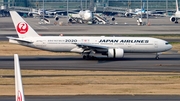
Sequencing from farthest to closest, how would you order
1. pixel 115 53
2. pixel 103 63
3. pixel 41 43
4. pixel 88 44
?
1. pixel 88 44
2. pixel 41 43
3. pixel 115 53
4. pixel 103 63

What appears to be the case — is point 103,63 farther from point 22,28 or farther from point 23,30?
point 22,28

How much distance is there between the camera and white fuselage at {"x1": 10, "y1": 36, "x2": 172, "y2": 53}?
177 feet

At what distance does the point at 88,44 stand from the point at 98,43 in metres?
1.29

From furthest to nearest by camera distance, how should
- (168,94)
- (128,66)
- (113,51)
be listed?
(113,51) → (128,66) → (168,94)

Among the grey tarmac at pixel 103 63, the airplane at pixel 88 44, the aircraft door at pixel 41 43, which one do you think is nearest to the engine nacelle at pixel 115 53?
the airplane at pixel 88 44

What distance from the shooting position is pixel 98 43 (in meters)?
55.1

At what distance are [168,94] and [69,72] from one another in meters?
13.2

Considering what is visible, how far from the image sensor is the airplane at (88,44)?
176 feet

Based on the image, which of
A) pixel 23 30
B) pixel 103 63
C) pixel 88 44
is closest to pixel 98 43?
pixel 88 44
